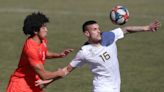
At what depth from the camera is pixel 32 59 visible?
9.46 meters

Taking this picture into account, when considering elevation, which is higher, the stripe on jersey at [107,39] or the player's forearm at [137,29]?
the player's forearm at [137,29]

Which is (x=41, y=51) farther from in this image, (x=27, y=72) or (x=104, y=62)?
(x=104, y=62)

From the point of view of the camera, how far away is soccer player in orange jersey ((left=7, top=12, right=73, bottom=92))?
9.51 meters

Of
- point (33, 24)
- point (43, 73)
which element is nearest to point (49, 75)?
point (43, 73)

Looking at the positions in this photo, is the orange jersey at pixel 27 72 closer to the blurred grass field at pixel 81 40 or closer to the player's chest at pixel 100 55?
the player's chest at pixel 100 55

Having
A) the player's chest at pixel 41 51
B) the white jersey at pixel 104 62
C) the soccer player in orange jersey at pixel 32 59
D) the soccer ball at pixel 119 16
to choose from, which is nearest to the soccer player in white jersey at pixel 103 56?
the white jersey at pixel 104 62

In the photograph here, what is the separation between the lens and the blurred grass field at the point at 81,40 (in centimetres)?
1491

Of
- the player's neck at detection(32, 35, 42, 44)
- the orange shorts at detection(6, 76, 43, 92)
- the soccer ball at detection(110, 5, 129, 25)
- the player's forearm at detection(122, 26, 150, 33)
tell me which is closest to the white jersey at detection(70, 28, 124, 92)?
the player's forearm at detection(122, 26, 150, 33)

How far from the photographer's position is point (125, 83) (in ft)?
48.2

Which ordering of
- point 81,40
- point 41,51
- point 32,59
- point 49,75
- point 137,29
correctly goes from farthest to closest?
point 81,40 → point 137,29 → point 41,51 → point 49,75 → point 32,59

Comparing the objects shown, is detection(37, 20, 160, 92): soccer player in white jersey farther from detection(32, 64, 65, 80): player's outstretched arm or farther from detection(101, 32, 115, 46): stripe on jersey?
detection(32, 64, 65, 80): player's outstretched arm

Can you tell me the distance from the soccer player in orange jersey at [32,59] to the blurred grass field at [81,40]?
169 inches

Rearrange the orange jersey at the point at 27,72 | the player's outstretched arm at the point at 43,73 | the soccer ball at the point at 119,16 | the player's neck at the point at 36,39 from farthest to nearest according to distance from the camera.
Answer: the soccer ball at the point at 119,16 → the player's neck at the point at 36,39 → the orange jersey at the point at 27,72 → the player's outstretched arm at the point at 43,73

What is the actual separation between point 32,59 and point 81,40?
11.5 m
